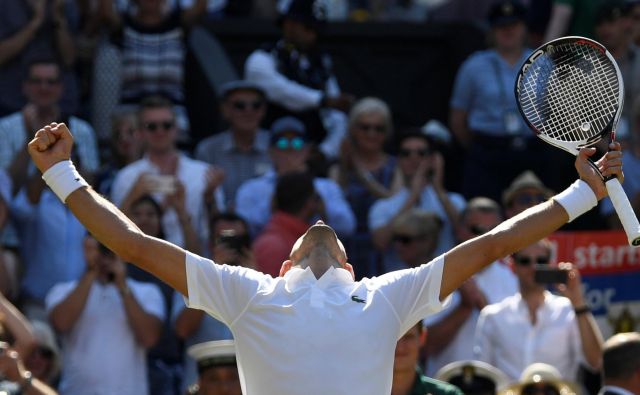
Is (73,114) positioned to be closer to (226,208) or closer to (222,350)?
(226,208)

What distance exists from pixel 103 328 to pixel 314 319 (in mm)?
4057

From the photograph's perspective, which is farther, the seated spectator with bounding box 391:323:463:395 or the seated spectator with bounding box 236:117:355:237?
the seated spectator with bounding box 236:117:355:237

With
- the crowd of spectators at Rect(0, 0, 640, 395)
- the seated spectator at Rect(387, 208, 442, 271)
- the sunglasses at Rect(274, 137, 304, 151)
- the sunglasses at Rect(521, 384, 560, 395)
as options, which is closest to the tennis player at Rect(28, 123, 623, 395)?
the crowd of spectators at Rect(0, 0, 640, 395)

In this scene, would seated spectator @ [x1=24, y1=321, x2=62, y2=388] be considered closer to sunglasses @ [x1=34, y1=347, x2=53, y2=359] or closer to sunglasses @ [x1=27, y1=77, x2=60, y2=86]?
sunglasses @ [x1=34, y1=347, x2=53, y2=359]

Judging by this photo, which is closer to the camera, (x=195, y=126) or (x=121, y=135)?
(x=121, y=135)

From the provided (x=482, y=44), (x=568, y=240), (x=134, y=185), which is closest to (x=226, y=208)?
(x=134, y=185)

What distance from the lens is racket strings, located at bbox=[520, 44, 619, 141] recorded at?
19.6 ft

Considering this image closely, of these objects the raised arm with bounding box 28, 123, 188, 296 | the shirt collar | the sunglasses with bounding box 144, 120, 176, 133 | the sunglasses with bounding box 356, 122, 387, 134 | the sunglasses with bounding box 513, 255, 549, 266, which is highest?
the raised arm with bounding box 28, 123, 188, 296

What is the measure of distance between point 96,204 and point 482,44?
8.66m

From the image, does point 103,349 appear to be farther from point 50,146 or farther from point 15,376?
point 50,146

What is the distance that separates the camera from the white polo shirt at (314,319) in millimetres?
5438

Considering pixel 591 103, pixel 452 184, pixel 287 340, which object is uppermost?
pixel 591 103

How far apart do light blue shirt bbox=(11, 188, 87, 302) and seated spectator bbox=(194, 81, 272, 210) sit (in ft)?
4.94

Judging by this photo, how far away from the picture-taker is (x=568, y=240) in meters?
10.5
